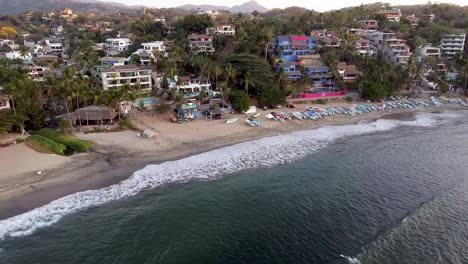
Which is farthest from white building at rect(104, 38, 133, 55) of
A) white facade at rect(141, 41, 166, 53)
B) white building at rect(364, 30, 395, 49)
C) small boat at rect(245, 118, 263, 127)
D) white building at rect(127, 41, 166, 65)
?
white building at rect(364, 30, 395, 49)

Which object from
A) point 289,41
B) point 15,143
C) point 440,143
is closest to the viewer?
point 15,143

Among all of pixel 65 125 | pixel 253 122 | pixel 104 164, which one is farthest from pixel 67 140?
pixel 253 122

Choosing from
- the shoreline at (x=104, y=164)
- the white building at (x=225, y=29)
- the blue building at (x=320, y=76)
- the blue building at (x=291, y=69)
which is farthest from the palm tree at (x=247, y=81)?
the white building at (x=225, y=29)

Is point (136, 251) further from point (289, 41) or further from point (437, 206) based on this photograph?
point (289, 41)

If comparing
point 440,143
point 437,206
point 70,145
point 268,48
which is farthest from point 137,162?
point 268,48

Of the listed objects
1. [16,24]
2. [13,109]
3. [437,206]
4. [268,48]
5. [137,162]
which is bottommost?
[437,206]

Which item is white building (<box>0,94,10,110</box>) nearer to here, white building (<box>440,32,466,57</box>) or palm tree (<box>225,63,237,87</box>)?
palm tree (<box>225,63,237,87</box>)

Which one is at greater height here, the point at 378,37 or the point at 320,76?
the point at 378,37

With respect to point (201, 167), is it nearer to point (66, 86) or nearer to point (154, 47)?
point (66, 86)
